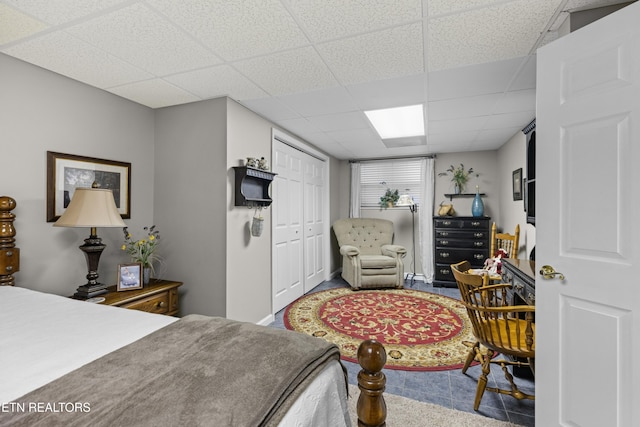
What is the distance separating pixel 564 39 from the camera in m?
1.41

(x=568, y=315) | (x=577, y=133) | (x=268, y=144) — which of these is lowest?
(x=568, y=315)

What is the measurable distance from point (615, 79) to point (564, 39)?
32 centimetres

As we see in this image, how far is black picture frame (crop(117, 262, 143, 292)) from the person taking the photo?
2.34m

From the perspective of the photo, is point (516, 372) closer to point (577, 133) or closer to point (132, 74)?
point (577, 133)

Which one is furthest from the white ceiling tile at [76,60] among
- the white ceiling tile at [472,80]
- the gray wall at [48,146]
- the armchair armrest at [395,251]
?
the armchair armrest at [395,251]

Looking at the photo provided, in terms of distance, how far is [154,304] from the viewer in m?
2.42

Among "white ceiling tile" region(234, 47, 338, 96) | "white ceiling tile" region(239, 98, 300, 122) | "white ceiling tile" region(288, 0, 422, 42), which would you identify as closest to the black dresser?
"white ceiling tile" region(239, 98, 300, 122)

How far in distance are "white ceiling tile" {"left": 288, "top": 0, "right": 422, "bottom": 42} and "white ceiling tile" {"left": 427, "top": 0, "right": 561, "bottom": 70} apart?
0.64 ft

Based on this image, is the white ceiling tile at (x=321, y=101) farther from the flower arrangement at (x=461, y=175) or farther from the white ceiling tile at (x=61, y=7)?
the flower arrangement at (x=461, y=175)

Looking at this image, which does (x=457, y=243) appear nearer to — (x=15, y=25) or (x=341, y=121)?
(x=341, y=121)

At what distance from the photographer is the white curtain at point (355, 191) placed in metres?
5.68

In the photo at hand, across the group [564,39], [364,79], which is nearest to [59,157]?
[364,79]

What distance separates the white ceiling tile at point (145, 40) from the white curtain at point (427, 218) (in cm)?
406

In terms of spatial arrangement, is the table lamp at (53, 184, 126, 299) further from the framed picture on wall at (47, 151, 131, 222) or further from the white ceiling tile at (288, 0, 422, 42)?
the white ceiling tile at (288, 0, 422, 42)
